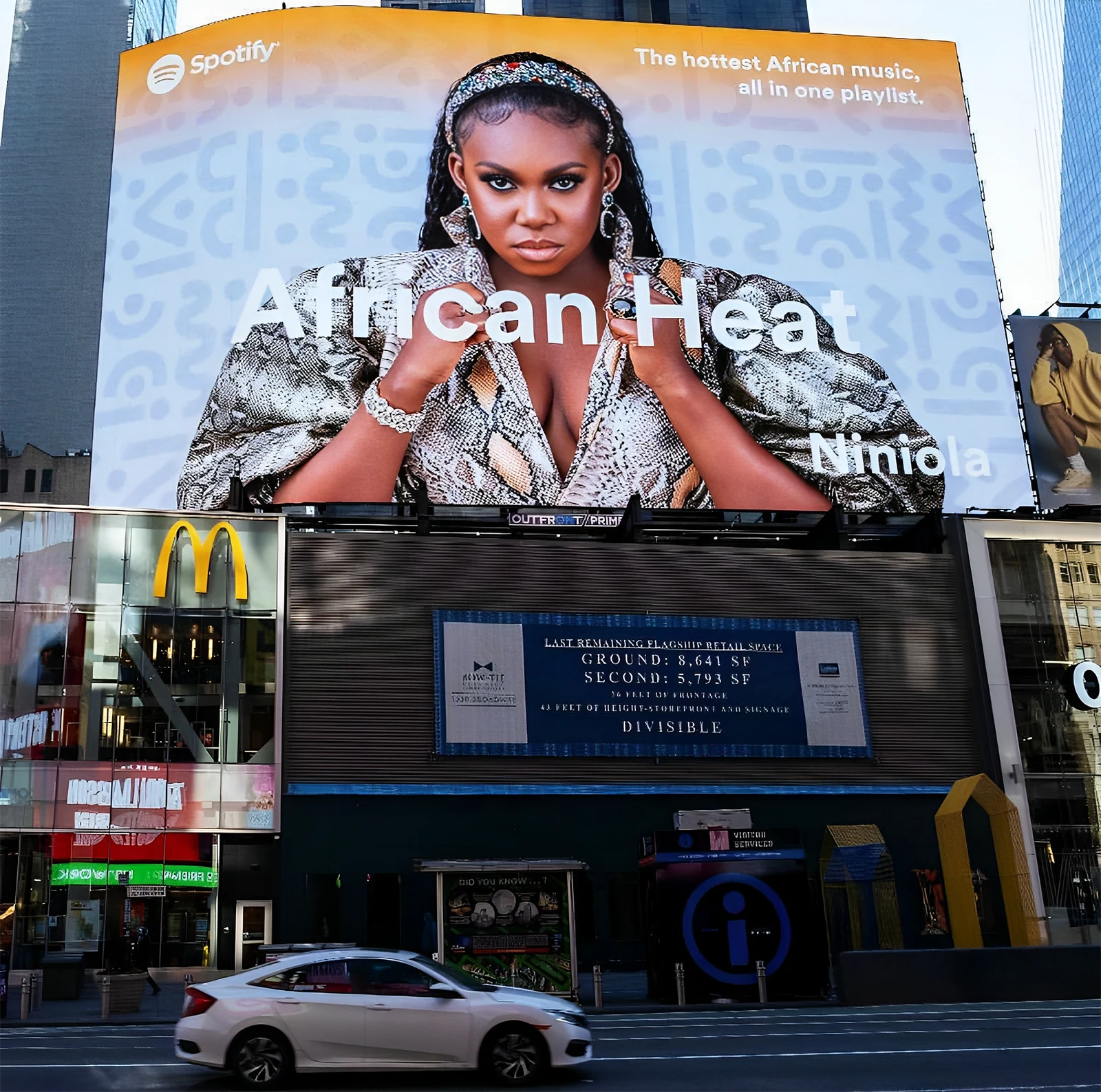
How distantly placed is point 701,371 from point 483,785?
18874 millimetres

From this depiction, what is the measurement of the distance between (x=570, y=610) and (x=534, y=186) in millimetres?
18468

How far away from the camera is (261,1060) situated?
46.9 ft

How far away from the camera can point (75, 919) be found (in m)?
36.3

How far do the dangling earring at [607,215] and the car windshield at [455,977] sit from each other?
40.1 metres

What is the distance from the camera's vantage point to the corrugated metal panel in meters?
39.3

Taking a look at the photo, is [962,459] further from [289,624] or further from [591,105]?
[289,624]

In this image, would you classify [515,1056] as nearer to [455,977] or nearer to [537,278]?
[455,977]

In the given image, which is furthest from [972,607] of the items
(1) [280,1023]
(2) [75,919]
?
(1) [280,1023]

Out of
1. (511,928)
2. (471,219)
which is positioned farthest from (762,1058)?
(471,219)

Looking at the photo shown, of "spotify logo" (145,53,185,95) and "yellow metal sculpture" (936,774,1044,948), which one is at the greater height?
"spotify logo" (145,53,185,95)

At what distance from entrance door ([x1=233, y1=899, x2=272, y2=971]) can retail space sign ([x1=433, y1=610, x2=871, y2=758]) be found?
21.4 ft

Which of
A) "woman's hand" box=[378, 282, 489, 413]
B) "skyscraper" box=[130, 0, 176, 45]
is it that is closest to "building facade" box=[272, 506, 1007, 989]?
"woman's hand" box=[378, 282, 489, 413]

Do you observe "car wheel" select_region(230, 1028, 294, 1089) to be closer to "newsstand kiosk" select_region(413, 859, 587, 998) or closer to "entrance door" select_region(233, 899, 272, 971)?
"newsstand kiosk" select_region(413, 859, 587, 998)

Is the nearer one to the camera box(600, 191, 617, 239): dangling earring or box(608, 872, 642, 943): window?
box(608, 872, 642, 943): window
